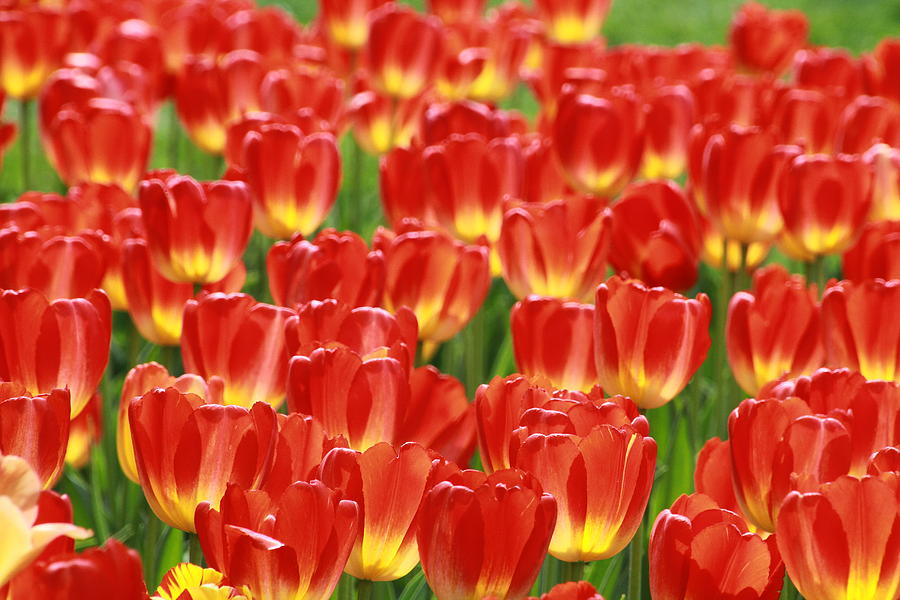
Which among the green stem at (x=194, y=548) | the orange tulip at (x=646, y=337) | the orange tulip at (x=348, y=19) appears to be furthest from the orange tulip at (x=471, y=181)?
the orange tulip at (x=348, y=19)

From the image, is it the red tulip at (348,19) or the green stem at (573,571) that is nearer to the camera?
the green stem at (573,571)

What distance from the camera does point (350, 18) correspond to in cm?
356

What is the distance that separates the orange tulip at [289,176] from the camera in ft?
7.12

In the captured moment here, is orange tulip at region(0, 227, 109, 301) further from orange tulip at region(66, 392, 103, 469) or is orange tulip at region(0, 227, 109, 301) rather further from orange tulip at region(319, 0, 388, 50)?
orange tulip at region(319, 0, 388, 50)

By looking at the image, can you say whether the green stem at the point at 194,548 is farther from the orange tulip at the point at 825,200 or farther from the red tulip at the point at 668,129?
the red tulip at the point at 668,129

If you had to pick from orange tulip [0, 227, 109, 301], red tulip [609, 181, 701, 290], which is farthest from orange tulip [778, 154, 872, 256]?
orange tulip [0, 227, 109, 301]

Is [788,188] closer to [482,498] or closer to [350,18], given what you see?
[482,498]

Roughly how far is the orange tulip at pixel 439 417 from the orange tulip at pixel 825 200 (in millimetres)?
887

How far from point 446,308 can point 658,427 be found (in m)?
0.50

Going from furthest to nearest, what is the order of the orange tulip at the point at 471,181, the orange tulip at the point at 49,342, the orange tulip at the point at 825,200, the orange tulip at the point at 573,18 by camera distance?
the orange tulip at the point at 573,18, the orange tulip at the point at 471,181, the orange tulip at the point at 825,200, the orange tulip at the point at 49,342

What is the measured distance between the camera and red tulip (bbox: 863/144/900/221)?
2.45 m

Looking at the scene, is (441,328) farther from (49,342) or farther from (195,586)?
(195,586)

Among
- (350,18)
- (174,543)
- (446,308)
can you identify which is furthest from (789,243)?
(350,18)

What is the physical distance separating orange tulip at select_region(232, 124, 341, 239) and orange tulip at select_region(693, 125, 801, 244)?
2.03 feet
